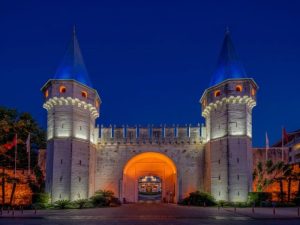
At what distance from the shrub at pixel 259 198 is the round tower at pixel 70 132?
1441 cm

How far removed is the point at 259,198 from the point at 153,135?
39.1ft

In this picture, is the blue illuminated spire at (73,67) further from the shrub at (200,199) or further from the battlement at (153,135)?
the shrub at (200,199)

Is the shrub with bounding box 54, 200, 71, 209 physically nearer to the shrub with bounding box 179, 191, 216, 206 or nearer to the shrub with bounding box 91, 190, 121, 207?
the shrub with bounding box 91, 190, 121, 207

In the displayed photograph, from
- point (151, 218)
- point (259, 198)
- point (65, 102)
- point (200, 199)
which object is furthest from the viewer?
point (65, 102)

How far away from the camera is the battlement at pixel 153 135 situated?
38781 mm

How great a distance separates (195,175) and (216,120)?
6.04 m

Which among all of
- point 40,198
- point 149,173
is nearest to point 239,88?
point 149,173

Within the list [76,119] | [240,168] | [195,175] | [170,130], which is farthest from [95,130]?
[240,168]

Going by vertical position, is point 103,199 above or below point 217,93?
below

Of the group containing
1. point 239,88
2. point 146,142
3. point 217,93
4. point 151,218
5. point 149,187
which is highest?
point 239,88

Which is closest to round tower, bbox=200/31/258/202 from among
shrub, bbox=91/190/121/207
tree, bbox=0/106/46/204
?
shrub, bbox=91/190/121/207

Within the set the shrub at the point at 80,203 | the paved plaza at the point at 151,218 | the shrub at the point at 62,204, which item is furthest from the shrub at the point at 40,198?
the paved plaza at the point at 151,218

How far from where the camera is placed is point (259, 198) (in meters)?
32.4

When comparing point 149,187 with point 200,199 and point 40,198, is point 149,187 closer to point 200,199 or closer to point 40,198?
point 200,199
